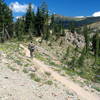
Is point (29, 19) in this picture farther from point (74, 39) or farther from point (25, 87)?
point (25, 87)

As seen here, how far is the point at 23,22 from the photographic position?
237 ft

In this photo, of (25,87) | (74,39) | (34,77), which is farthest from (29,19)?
(25,87)

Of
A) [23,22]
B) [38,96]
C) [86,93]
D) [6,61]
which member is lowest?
[86,93]

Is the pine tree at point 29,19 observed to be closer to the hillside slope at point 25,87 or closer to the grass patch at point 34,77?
the hillside slope at point 25,87

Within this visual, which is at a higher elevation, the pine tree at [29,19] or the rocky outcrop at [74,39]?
the pine tree at [29,19]

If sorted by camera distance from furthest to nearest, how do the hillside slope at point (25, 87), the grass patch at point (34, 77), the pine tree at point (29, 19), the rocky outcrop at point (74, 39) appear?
the rocky outcrop at point (74, 39) → the pine tree at point (29, 19) → the grass patch at point (34, 77) → the hillside slope at point (25, 87)

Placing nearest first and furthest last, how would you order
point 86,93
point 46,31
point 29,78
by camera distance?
point 29,78
point 86,93
point 46,31

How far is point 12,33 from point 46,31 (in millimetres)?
13079

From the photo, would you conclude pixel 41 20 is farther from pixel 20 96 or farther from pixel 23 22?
pixel 20 96

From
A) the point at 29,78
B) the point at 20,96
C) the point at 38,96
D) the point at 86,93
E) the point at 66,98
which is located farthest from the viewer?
the point at 86,93

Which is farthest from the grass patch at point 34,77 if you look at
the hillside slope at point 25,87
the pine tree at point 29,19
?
the pine tree at point 29,19

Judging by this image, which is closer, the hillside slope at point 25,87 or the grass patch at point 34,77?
the hillside slope at point 25,87

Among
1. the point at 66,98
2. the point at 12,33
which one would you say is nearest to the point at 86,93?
the point at 66,98

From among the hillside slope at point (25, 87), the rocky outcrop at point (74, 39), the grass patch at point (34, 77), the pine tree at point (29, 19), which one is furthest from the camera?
the rocky outcrop at point (74, 39)
